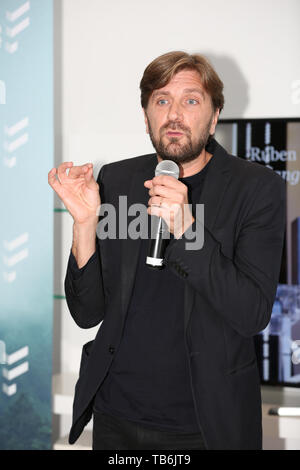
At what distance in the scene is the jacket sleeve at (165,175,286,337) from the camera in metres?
1.38

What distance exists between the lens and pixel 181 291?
1.56 meters

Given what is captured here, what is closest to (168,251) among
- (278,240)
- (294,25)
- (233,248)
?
(233,248)

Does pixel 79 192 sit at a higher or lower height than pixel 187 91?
lower

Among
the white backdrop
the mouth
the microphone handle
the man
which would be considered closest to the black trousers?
the man

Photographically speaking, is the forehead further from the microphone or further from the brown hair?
the microphone

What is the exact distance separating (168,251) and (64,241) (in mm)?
1787

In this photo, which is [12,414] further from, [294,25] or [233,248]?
[294,25]

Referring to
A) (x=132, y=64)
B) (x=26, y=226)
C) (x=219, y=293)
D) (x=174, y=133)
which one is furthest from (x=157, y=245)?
(x=132, y=64)

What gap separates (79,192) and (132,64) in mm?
1584

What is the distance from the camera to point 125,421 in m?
1.56

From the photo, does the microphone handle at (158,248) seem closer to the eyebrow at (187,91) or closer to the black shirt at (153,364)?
the black shirt at (153,364)

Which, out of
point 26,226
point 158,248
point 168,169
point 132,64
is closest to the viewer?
point 158,248

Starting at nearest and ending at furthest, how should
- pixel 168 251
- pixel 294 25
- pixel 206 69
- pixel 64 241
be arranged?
pixel 168 251, pixel 206 69, pixel 294 25, pixel 64 241

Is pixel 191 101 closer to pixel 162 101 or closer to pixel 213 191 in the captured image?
pixel 162 101
